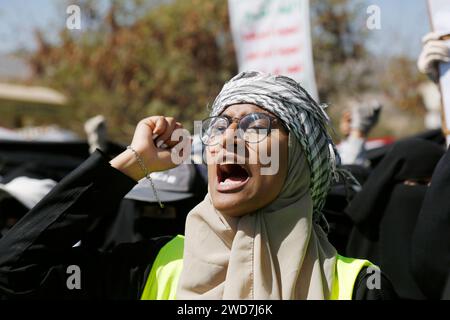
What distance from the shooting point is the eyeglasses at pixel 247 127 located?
2131mm

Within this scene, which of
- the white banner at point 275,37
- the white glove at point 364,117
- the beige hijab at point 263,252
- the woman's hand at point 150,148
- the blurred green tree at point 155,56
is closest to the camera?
the beige hijab at point 263,252

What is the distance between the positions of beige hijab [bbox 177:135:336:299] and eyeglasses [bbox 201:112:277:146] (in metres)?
0.09

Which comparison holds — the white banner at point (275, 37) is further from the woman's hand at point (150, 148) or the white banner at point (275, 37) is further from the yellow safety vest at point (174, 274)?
the yellow safety vest at point (174, 274)

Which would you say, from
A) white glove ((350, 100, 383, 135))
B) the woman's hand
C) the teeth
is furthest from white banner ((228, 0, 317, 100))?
the teeth

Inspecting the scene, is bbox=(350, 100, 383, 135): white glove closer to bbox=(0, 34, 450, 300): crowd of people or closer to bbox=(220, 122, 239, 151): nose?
bbox=(0, 34, 450, 300): crowd of people

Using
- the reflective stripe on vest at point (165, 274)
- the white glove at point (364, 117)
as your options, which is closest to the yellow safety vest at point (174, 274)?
the reflective stripe on vest at point (165, 274)

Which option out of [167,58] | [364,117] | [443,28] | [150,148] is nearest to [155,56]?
[167,58]

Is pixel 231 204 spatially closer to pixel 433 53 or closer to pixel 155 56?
pixel 433 53

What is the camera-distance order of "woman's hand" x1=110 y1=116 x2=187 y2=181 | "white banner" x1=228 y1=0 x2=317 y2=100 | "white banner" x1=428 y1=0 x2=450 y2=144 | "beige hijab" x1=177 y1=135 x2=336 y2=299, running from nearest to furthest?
1. "beige hijab" x1=177 y1=135 x2=336 y2=299
2. "woman's hand" x1=110 y1=116 x2=187 y2=181
3. "white banner" x1=428 y1=0 x2=450 y2=144
4. "white banner" x1=228 y1=0 x2=317 y2=100

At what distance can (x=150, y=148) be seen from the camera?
7.78ft

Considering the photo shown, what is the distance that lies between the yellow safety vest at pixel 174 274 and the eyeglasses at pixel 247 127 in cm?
34

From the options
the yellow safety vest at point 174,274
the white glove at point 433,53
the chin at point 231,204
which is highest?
the white glove at point 433,53

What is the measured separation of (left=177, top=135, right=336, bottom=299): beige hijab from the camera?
6.65ft

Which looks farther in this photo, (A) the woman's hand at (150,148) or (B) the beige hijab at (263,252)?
(A) the woman's hand at (150,148)
